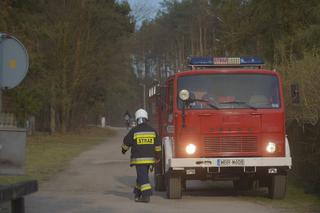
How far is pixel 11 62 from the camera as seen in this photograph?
1029 centimetres

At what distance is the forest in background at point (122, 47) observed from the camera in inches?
695

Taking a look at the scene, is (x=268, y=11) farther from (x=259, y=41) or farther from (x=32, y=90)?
(x=32, y=90)

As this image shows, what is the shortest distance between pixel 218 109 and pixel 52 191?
181 inches

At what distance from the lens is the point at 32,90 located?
39.0 metres

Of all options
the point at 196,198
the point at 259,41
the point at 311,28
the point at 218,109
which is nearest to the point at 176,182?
the point at 196,198

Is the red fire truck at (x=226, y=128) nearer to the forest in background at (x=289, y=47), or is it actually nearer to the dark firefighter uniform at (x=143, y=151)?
the dark firefighter uniform at (x=143, y=151)

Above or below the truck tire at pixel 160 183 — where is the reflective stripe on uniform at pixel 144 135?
above

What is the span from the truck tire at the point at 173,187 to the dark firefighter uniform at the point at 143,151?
22.6 inches

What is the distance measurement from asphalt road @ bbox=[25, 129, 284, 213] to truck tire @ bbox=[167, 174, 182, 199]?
18cm

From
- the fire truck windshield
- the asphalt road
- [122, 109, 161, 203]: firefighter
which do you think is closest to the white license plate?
the asphalt road

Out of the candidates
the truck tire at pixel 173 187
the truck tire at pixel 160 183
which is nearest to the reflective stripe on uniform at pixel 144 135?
the truck tire at pixel 173 187

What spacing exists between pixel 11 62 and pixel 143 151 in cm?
456

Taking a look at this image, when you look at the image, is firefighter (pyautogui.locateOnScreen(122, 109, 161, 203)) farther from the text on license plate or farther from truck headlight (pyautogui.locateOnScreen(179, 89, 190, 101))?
the text on license plate

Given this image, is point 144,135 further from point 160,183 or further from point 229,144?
point 160,183
